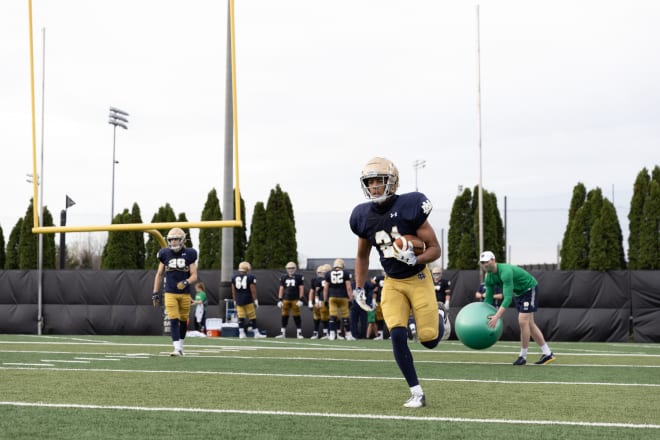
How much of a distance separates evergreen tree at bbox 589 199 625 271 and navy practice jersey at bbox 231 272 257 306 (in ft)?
28.3

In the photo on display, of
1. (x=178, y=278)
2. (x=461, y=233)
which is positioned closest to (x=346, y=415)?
(x=178, y=278)

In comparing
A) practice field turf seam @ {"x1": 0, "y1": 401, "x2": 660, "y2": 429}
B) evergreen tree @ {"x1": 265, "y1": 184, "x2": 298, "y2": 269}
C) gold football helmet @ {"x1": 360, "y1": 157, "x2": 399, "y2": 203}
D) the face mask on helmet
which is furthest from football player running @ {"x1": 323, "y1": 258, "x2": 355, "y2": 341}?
practice field turf seam @ {"x1": 0, "y1": 401, "x2": 660, "y2": 429}

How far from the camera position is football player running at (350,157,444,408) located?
21.8 ft

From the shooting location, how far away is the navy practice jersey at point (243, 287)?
Answer: 1991 centimetres

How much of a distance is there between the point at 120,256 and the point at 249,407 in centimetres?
2173

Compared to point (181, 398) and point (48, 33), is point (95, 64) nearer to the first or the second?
point (48, 33)

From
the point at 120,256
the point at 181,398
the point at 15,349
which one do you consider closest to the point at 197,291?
the point at 120,256

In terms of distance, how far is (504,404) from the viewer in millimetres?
6672

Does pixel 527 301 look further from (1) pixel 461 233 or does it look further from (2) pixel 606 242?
(1) pixel 461 233

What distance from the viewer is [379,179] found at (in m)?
6.68

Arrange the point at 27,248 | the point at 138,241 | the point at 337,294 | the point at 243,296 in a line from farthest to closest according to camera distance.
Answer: the point at 138,241, the point at 27,248, the point at 243,296, the point at 337,294

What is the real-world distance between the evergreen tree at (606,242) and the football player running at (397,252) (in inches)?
642

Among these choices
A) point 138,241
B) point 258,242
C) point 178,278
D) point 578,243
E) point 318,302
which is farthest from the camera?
point 138,241

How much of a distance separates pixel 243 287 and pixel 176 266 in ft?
24.4
